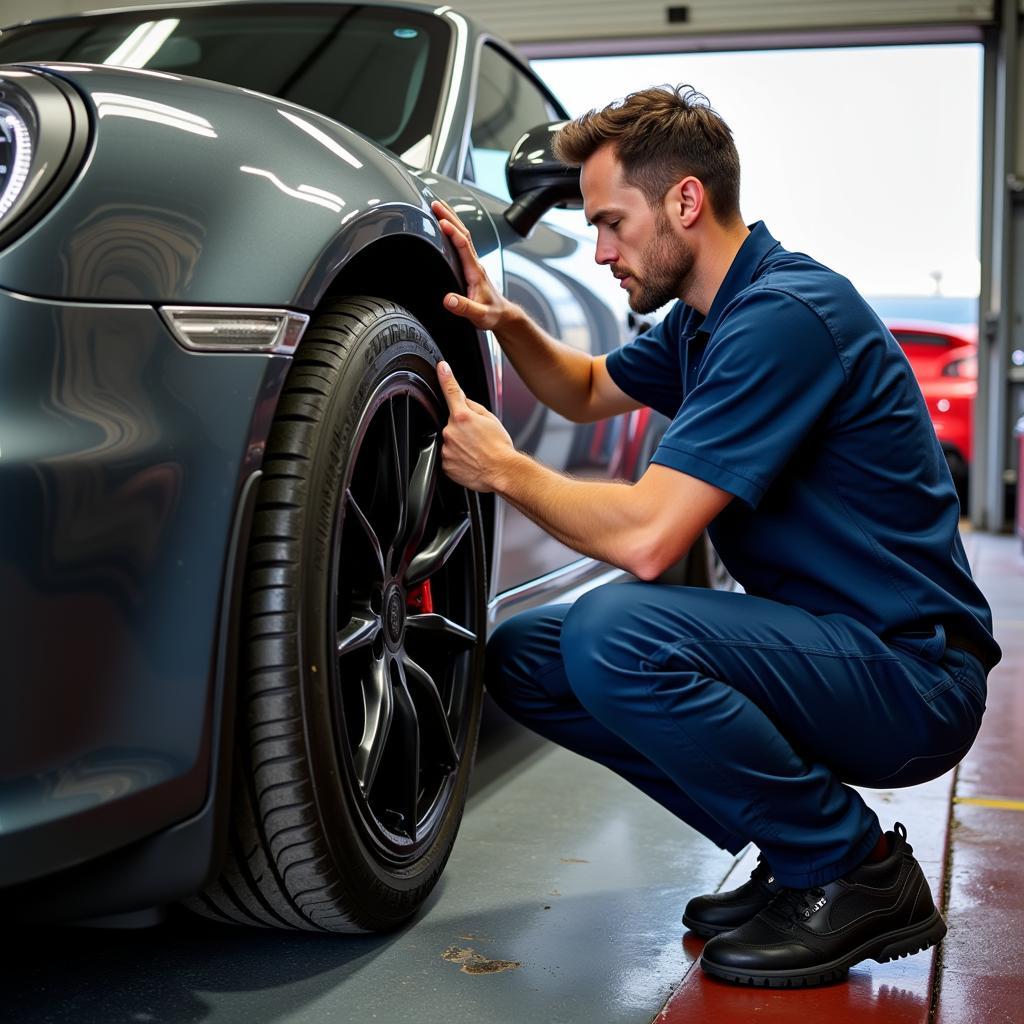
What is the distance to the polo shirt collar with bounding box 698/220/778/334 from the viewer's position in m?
1.90

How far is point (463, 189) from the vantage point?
216 centimetres

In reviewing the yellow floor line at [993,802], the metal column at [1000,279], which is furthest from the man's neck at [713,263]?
the metal column at [1000,279]

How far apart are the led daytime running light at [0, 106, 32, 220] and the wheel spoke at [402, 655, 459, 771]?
760 mm

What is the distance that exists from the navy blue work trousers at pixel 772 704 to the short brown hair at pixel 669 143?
58 centimetres

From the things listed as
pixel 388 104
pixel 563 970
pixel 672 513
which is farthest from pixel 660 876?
pixel 388 104

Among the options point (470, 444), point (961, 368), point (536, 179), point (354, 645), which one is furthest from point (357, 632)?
point (961, 368)

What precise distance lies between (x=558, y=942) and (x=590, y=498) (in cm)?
57

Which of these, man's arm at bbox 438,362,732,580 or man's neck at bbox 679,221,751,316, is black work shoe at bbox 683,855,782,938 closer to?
man's arm at bbox 438,362,732,580

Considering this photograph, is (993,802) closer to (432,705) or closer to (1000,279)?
(432,705)

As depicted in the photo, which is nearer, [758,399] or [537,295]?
[758,399]

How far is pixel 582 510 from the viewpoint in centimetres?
176

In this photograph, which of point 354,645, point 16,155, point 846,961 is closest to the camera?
point 16,155

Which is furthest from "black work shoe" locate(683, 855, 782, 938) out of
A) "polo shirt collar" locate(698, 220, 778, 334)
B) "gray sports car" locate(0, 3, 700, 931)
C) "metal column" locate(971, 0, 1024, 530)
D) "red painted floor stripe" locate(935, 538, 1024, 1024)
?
"metal column" locate(971, 0, 1024, 530)

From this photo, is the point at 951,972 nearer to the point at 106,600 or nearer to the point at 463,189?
the point at 106,600
